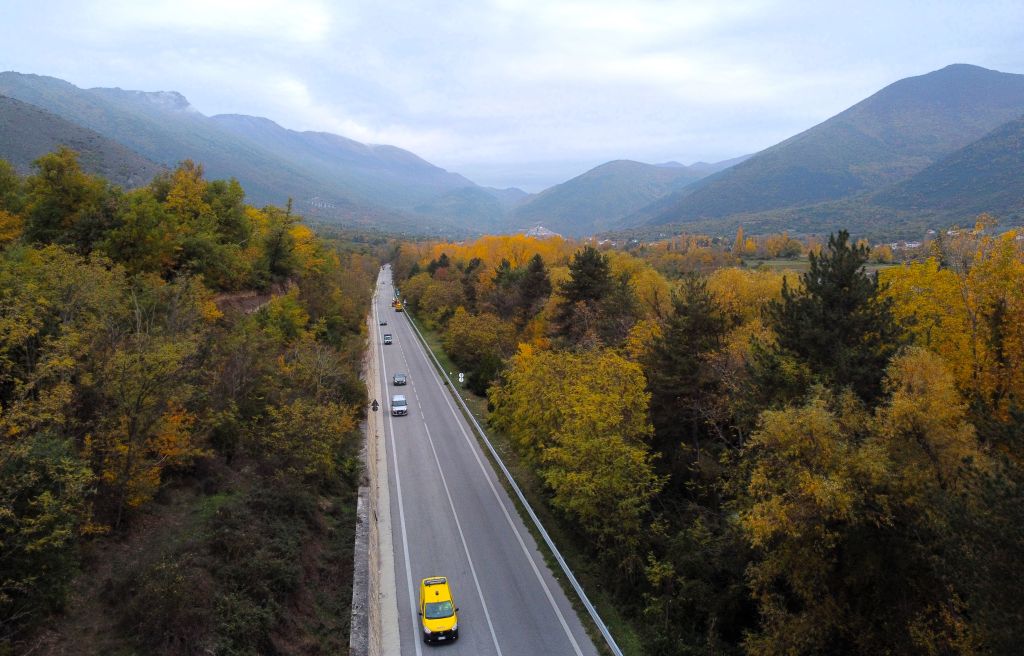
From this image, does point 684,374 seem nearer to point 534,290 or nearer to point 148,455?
point 148,455

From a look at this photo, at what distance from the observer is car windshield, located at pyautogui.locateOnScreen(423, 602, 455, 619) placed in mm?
16609

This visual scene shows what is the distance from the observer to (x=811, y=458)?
1287 centimetres

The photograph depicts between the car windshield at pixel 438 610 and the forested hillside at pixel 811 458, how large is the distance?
5470mm

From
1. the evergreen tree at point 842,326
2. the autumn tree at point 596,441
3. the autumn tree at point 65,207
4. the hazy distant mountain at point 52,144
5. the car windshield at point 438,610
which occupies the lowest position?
the car windshield at point 438,610

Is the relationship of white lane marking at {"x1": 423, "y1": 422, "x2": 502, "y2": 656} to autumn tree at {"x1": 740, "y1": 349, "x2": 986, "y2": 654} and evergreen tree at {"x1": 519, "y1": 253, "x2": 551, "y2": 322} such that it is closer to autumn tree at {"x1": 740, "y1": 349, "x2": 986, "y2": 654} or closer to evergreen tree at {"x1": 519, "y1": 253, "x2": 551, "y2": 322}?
autumn tree at {"x1": 740, "y1": 349, "x2": 986, "y2": 654}

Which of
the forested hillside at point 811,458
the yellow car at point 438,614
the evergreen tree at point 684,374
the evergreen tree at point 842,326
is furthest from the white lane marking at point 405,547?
the evergreen tree at point 842,326

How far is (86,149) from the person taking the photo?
96.3m

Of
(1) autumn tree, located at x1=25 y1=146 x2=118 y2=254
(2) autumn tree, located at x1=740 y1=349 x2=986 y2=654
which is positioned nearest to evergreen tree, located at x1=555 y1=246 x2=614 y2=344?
(2) autumn tree, located at x1=740 y1=349 x2=986 y2=654

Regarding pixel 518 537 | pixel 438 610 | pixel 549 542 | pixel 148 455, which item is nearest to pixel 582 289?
pixel 518 537

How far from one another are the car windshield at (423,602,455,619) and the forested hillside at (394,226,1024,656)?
17.9 feet

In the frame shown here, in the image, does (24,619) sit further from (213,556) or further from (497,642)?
(497,642)

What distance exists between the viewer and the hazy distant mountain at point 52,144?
79.9 metres

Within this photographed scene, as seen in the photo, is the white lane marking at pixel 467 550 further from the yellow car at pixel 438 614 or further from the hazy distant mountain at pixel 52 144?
the hazy distant mountain at pixel 52 144

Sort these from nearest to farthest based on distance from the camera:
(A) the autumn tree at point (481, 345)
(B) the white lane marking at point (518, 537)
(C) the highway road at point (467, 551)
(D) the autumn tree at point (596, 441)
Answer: (C) the highway road at point (467, 551)
(B) the white lane marking at point (518, 537)
(D) the autumn tree at point (596, 441)
(A) the autumn tree at point (481, 345)
